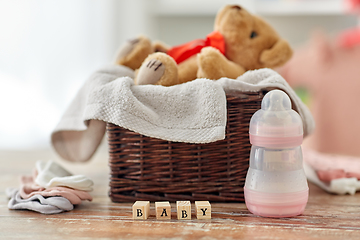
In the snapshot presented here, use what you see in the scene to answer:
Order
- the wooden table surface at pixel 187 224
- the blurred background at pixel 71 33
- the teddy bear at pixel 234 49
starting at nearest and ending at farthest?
the wooden table surface at pixel 187 224 < the teddy bear at pixel 234 49 < the blurred background at pixel 71 33

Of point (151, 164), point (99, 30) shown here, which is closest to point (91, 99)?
point (151, 164)

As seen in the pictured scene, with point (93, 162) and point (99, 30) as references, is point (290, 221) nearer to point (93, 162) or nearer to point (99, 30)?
point (93, 162)

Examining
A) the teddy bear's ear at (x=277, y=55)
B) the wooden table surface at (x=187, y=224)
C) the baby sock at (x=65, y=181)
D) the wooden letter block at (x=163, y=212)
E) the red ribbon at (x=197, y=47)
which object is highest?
the red ribbon at (x=197, y=47)

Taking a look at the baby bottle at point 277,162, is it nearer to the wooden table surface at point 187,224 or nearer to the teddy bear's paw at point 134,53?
the wooden table surface at point 187,224

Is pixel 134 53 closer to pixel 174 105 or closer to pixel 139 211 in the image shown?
pixel 174 105

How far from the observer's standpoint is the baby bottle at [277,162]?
25.2 inches

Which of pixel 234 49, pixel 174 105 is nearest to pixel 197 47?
pixel 234 49

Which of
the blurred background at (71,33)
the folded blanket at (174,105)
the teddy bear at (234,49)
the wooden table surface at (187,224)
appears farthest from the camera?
the blurred background at (71,33)

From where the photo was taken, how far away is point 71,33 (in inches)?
70.6

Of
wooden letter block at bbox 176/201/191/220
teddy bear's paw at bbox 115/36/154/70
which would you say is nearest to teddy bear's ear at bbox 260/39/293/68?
teddy bear's paw at bbox 115/36/154/70

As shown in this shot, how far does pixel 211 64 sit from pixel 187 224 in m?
0.33

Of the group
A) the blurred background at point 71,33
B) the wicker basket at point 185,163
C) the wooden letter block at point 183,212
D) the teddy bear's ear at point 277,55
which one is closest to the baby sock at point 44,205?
the wicker basket at point 185,163

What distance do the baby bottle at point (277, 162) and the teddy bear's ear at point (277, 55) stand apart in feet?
0.68

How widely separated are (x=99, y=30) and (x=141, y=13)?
275mm
